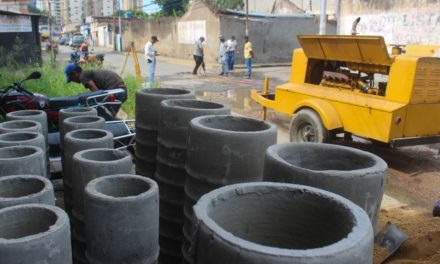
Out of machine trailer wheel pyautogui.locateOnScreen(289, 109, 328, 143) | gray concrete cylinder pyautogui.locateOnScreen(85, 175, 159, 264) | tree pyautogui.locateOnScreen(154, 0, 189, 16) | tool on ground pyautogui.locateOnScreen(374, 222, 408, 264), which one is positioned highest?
tree pyautogui.locateOnScreen(154, 0, 189, 16)

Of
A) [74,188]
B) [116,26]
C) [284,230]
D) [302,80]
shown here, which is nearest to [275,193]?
[284,230]

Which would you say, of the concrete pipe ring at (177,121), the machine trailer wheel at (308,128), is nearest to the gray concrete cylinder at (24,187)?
the concrete pipe ring at (177,121)

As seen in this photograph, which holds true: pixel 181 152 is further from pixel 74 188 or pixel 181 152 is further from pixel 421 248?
pixel 421 248

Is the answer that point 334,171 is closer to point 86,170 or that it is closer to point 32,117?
point 86,170

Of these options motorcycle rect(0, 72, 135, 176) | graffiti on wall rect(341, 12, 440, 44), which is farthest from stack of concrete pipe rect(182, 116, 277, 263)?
graffiti on wall rect(341, 12, 440, 44)

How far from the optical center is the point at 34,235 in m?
1.95

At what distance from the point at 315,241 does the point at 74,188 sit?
76.3 inches

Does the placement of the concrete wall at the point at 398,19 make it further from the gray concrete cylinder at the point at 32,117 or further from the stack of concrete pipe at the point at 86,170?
the stack of concrete pipe at the point at 86,170

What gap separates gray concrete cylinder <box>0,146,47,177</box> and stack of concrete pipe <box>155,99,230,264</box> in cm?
94

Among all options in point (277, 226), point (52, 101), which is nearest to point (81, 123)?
→ point (52, 101)

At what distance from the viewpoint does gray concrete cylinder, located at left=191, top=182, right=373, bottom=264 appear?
145 cm

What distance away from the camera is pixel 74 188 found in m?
3.17

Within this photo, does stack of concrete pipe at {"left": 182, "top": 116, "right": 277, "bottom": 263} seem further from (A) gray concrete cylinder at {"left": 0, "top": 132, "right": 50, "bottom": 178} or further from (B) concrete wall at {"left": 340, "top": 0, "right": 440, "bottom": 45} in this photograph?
(B) concrete wall at {"left": 340, "top": 0, "right": 440, "bottom": 45}

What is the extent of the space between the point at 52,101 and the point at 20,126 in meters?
1.69
